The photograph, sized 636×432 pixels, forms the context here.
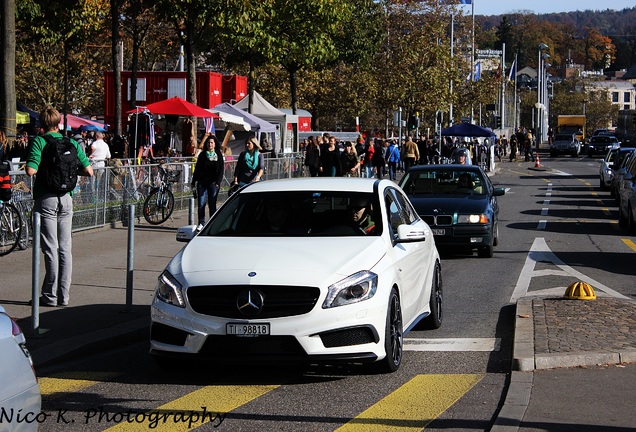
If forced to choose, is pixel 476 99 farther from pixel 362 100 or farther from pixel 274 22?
pixel 274 22

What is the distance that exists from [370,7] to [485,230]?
128ft

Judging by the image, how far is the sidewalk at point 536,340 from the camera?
709 centimetres

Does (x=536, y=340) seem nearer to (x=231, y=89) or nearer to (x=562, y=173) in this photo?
(x=231, y=89)

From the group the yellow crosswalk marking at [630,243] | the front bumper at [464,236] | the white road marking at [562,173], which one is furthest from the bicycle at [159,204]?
the white road marking at [562,173]

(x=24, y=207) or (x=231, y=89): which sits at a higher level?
(x=231, y=89)

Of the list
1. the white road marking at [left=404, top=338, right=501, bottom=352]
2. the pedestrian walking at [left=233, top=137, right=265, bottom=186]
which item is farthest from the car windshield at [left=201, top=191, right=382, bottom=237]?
the pedestrian walking at [left=233, top=137, right=265, bottom=186]

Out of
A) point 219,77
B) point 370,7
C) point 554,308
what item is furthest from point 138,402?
point 370,7

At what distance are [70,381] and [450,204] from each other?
10275 millimetres

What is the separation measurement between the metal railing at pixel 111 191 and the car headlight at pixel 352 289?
1004 centimetres

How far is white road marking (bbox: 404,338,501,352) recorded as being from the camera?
382 inches

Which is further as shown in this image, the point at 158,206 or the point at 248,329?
the point at 158,206

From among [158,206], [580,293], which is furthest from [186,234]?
[158,206]

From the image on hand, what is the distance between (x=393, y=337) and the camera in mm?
8445

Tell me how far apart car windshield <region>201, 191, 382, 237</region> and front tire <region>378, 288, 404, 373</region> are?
855mm
